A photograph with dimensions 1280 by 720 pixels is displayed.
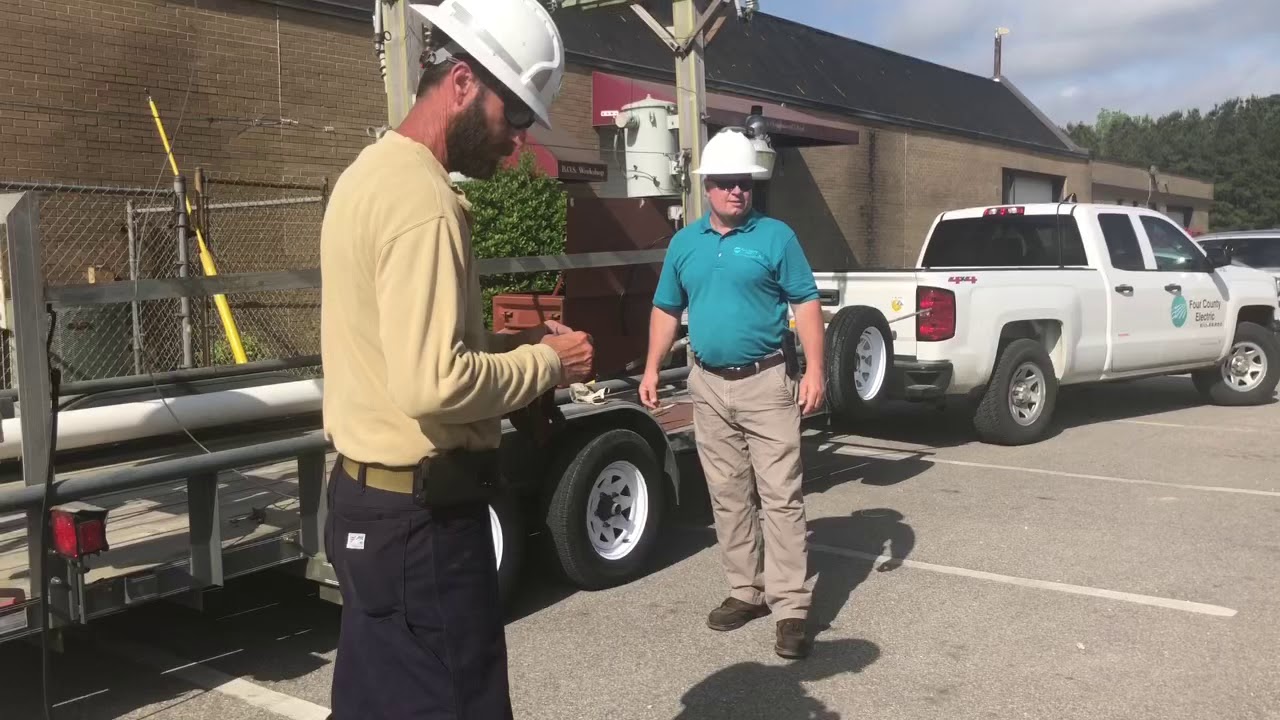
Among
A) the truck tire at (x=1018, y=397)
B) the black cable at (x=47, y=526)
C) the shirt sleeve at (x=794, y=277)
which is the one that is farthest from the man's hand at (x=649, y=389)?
the truck tire at (x=1018, y=397)

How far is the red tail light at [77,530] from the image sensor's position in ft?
11.2

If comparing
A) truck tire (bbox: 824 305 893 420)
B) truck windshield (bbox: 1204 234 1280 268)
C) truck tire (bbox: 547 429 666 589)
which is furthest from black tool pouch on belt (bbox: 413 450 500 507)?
truck windshield (bbox: 1204 234 1280 268)

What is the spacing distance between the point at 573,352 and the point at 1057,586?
13.1 feet

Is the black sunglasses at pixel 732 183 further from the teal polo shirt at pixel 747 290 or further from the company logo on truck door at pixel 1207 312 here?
the company logo on truck door at pixel 1207 312

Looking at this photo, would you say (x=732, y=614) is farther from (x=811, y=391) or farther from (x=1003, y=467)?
(x=1003, y=467)

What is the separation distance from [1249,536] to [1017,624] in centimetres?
229

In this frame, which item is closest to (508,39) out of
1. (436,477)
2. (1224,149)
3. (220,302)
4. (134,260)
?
(436,477)

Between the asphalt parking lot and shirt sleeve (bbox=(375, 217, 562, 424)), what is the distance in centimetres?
241

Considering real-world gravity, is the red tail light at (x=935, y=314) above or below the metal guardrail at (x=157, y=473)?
above

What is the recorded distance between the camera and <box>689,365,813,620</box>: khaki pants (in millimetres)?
4512

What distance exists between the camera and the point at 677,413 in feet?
20.6

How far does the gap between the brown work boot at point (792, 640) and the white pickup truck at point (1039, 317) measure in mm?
2698

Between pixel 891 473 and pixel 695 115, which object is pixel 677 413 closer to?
pixel 695 115

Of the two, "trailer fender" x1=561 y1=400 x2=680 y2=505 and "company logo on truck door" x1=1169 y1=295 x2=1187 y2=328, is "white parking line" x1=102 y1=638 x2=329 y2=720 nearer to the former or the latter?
"trailer fender" x1=561 y1=400 x2=680 y2=505
